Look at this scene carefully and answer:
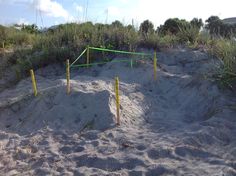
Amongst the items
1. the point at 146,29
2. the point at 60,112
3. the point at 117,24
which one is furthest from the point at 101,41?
the point at 60,112

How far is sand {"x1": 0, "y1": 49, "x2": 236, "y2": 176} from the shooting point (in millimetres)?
4805

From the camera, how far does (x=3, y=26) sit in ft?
45.5

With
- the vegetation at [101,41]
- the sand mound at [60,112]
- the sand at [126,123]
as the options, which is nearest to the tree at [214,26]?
the vegetation at [101,41]

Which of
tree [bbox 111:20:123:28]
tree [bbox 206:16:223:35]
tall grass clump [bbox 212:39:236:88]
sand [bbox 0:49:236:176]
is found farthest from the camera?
tree [bbox 206:16:223:35]

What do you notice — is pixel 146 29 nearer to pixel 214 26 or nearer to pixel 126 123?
pixel 214 26

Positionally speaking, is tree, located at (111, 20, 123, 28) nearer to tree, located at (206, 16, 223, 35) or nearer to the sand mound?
tree, located at (206, 16, 223, 35)

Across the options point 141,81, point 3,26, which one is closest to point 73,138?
point 141,81

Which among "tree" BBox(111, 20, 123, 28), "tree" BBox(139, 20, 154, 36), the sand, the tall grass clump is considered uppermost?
"tree" BBox(111, 20, 123, 28)

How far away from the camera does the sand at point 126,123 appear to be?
15.8ft

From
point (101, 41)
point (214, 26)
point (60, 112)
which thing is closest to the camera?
point (60, 112)

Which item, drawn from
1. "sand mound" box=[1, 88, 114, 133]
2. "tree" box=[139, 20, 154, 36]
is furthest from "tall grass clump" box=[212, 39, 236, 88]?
"tree" box=[139, 20, 154, 36]

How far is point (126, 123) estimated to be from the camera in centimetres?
596

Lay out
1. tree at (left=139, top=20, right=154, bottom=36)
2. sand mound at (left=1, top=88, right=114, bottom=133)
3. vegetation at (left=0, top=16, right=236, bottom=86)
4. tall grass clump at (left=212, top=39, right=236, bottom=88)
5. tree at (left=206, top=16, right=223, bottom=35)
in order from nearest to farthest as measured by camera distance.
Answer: sand mound at (left=1, top=88, right=114, bottom=133) → tall grass clump at (left=212, top=39, right=236, bottom=88) → vegetation at (left=0, top=16, right=236, bottom=86) → tree at (left=139, top=20, right=154, bottom=36) → tree at (left=206, top=16, right=223, bottom=35)

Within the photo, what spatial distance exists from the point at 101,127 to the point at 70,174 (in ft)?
4.28
